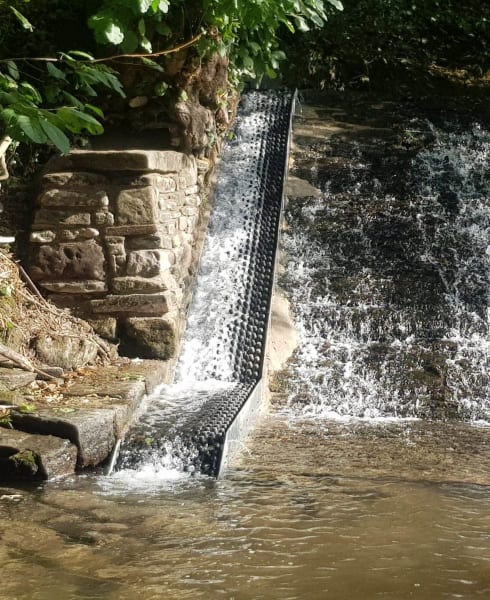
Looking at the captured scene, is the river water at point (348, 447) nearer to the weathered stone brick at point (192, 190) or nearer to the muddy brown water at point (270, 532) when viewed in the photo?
the muddy brown water at point (270, 532)

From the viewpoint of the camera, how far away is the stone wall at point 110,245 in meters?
5.36

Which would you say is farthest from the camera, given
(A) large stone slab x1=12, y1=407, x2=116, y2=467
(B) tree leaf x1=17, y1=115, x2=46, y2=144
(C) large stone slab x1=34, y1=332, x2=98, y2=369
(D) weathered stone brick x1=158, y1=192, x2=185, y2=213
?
(D) weathered stone brick x1=158, y1=192, x2=185, y2=213

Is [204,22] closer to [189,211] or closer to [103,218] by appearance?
[189,211]

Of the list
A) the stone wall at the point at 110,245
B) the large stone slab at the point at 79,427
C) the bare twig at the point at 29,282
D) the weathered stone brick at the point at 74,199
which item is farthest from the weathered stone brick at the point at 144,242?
the large stone slab at the point at 79,427

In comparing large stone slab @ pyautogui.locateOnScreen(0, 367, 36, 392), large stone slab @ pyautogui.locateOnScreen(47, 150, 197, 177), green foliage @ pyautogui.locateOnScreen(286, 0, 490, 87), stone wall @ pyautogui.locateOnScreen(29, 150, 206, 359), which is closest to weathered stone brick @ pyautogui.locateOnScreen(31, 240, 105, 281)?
stone wall @ pyautogui.locateOnScreen(29, 150, 206, 359)

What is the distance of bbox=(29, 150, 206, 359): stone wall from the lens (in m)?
5.36

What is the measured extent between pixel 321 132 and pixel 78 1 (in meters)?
3.70

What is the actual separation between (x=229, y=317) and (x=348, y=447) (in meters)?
1.81

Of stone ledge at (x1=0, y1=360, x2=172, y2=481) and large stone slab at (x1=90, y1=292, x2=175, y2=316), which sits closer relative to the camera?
stone ledge at (x1=0, y1=360, x2=172, y2=481)

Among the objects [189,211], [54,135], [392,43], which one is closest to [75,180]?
[189,211]

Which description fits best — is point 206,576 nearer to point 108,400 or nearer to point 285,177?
point 108,400

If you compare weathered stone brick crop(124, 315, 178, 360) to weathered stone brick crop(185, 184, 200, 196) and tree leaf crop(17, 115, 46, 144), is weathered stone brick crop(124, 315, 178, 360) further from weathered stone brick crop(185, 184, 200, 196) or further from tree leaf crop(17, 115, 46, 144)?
tree leaf crop(17, 115, 46, 144)

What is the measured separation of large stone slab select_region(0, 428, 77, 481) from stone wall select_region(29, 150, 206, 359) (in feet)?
5.07

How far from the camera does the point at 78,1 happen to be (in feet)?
18.6
